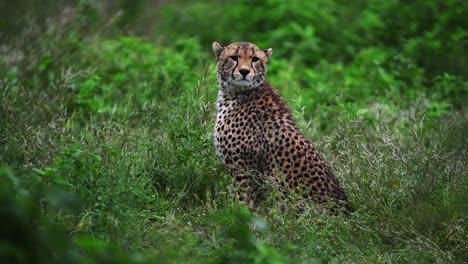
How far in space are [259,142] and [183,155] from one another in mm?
445

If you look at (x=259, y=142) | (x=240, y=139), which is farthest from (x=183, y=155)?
(x=259, y=142)

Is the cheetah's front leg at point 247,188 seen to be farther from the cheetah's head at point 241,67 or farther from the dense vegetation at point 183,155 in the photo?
the cheetah's head at point 241,67

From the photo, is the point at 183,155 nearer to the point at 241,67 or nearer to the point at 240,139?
the point at 240,139

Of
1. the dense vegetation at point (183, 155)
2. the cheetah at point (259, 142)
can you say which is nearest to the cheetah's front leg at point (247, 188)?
the cheetah at point (259, 142)

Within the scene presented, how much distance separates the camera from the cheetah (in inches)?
179

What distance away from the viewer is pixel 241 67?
192 inches

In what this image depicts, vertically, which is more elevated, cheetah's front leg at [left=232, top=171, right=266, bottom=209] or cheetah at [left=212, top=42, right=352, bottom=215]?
cheetah at [left=212, top=42, right=352, bottom=215]

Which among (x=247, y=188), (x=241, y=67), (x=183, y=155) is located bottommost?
(x=247, y=188)

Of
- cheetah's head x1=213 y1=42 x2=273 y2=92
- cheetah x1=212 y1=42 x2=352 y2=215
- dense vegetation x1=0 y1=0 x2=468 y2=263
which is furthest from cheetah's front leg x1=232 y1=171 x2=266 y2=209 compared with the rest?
cheetah's head x1=213 y1=42 x2=273 y2=92

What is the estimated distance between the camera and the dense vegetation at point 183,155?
3.56 m

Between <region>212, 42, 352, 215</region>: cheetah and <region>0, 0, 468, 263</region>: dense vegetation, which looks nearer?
<region>0, 0, 468, 263</region>: dense vegetation

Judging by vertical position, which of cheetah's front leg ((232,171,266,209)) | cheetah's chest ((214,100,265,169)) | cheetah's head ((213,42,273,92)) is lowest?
cheetah's front leg ((232,171,266,209))

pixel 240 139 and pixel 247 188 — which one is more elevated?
pixel 240 139

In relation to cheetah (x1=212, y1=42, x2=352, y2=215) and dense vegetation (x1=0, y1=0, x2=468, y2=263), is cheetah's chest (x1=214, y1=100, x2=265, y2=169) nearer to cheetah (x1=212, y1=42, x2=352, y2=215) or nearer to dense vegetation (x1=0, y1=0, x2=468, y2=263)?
cheetah (x1=212, y1=42, x2=352, y2=215)
